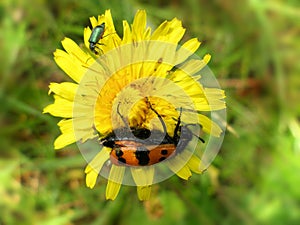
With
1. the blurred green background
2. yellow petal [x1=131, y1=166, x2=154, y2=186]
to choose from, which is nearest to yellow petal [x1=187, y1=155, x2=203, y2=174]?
yellow petal [x1=131, y1=166, x2=154, y2=186]

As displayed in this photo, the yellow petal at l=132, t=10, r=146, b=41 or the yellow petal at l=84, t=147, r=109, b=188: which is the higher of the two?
the yellow petal at l=132, t=10, r=146, b=41

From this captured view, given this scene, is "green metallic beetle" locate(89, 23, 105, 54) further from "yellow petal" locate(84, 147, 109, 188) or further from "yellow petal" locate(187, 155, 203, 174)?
"yellow petal" locate(187, 155, 203, 174)

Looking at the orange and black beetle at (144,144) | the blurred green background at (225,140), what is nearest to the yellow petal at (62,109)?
the orange and black beetle at (144,144)

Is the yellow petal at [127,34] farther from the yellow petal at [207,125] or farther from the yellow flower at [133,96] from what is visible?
the yellow petal at [207,125]

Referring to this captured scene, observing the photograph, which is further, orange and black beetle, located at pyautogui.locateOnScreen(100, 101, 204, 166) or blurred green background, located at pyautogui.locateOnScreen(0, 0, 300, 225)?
blurred green background, located at pyautogui.locateOnScreen(0, 0, 300, 225)

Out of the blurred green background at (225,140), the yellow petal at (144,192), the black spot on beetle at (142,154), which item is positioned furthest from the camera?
the blurred green background at (225,140)

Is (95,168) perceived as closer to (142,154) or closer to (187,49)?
(142,154)
